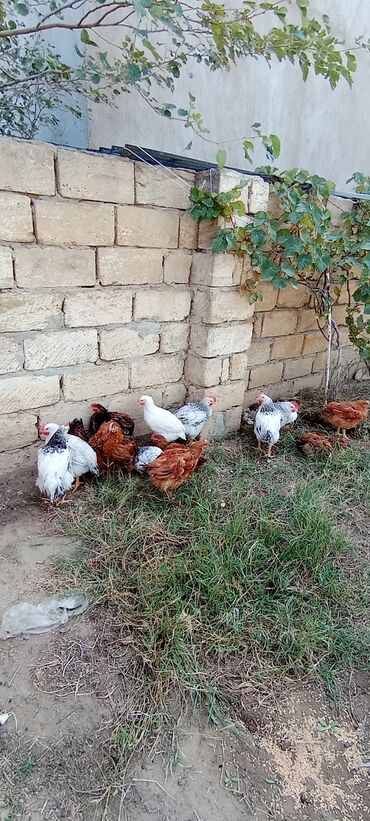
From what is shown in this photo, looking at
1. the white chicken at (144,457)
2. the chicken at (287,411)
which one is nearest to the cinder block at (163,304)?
the white chicken at (144,457)

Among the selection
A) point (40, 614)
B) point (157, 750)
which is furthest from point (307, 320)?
point (157, 750)

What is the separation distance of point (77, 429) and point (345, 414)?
1950 mm

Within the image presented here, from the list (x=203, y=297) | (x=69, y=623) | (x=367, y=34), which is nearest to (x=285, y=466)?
(x=203, y=297)

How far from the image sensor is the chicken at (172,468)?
8.03ft

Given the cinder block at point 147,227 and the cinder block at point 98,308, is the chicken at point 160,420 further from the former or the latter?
the cinder block at point 147,227

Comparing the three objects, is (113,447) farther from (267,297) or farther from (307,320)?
(307,320)

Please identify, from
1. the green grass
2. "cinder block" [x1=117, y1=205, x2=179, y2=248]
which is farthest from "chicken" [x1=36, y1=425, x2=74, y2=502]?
"cinder block" [x1=117, y1=205, x2=179, y2=248]

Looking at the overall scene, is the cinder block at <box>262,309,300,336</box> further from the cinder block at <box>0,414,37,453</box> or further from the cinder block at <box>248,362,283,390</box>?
the cinder block at <box>0,414,37,453</box>

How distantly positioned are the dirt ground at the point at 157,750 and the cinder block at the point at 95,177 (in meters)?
2.09

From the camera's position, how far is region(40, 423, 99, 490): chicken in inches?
98.4

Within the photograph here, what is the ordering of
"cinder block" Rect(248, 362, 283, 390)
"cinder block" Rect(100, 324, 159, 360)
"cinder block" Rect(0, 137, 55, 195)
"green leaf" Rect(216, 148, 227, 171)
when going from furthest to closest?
"cinder block" Rect(248, 362, 283, 390), "cinder block" Rect(100, 324, 159, 360), "green leaf" Rect(216, 148, 227, 171), "cinder block" Rect(0, 137, 55, 195)

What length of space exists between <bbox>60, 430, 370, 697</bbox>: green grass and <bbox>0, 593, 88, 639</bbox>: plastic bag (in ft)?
0.31

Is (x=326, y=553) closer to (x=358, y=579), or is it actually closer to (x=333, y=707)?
(x=358, y=579)

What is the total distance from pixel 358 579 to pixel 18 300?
227cm
